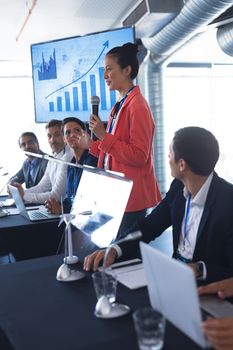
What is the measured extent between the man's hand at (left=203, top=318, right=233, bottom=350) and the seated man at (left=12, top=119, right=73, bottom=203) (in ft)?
7.15

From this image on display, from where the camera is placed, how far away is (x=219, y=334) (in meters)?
0.90

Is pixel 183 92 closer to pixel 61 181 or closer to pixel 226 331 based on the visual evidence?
pixel 61 181

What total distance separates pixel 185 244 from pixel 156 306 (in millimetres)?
619

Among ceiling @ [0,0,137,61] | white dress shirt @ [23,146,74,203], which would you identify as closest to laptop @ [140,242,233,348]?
white dress shirt @ [23,146,74,203]

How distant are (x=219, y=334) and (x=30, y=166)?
328 centimetres

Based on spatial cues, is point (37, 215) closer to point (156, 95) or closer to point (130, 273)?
point (130, 273)

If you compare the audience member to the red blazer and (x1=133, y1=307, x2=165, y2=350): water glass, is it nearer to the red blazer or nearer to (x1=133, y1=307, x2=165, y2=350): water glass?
the red blazer

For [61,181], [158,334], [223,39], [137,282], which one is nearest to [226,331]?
[158,334]

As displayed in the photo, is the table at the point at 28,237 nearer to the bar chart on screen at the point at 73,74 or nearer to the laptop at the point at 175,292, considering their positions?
the bar chart on screen at the point at 73,74

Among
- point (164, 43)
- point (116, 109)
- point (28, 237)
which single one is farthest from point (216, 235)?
point (164, 43)

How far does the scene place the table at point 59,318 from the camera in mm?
1016

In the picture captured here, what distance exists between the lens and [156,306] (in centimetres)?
104

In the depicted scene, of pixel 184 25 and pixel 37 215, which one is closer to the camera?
pixel 37 215

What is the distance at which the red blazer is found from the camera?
7.04 ft
